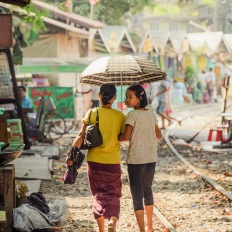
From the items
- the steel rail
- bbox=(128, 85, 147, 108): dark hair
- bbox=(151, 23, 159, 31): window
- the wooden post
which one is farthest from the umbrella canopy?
bbox=(151, 23, 159, 31): window

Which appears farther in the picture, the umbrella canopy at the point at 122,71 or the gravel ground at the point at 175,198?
the gravel ground at the point at 175,198

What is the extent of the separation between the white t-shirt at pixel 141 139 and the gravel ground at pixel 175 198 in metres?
1.38

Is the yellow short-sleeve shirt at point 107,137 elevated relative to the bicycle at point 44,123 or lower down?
elevated

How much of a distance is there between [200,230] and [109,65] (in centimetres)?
242

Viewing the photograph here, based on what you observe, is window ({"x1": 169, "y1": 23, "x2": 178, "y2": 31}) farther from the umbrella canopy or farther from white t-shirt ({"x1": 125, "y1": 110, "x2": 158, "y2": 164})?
white t-shirt ({"x1": 125, "y1": 110, "x2": 158, "y2": 164})

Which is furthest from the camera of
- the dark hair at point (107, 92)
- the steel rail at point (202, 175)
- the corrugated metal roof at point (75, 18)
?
the corrugated metal roof at point (75, 18)

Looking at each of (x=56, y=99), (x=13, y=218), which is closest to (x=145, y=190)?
(x=13, y=218)

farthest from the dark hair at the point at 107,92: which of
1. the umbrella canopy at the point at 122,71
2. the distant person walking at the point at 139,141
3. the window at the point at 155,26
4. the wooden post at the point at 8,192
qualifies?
the window at the point at 155,26

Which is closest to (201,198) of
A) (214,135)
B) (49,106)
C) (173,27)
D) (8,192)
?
(8,192)

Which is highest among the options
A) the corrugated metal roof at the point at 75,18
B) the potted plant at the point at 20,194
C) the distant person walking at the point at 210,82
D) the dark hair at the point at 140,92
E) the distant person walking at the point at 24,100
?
the corrugated metal roof at the point at 75,18

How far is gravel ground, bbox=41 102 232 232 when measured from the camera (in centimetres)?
917

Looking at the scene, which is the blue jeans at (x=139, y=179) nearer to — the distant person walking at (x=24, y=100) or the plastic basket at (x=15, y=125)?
the plastic basket at (x=15, y=125)

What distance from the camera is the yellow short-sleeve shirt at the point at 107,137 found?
7703 millimetres

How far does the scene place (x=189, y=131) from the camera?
971 inches
